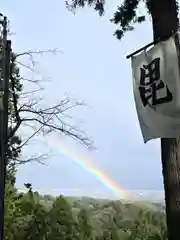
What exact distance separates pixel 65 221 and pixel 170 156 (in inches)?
250

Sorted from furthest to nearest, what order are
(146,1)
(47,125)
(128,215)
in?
(128,215) → (47,125) → (146,1)

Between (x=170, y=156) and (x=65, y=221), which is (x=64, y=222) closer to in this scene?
(x=65, y=221)

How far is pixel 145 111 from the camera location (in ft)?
19.5

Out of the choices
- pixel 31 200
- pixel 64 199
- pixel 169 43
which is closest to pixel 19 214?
pixel 31 200

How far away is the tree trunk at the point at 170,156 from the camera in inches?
237

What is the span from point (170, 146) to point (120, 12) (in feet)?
7.55

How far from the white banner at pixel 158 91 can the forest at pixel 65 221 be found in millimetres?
5823

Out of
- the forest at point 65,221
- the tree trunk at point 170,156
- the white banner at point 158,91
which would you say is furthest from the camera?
the forest at point 65,221

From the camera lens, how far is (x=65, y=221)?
467 inches

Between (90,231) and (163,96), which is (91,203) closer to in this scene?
(90,231)

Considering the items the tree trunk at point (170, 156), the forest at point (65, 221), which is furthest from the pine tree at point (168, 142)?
the forest at point (65, 221)

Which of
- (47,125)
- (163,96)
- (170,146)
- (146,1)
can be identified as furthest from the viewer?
(47,125)

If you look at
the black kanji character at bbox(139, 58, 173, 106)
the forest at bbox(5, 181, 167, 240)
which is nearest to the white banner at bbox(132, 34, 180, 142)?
the black kanji character at bbox(139, 58, 173, 106)

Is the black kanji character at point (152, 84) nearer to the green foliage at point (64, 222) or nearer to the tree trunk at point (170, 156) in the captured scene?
the tree trunk at point (170, 156)
